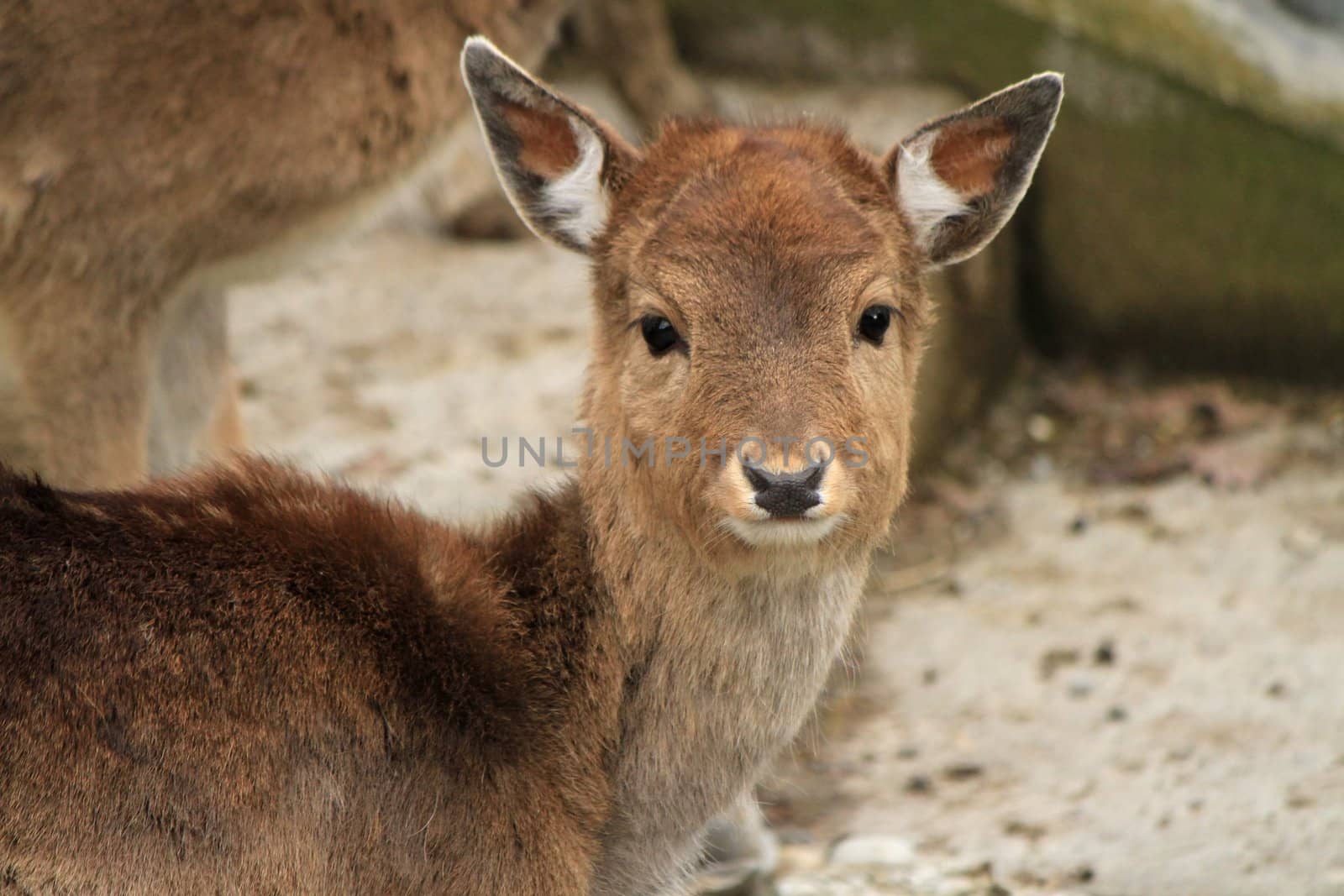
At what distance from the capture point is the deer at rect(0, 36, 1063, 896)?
3.97m

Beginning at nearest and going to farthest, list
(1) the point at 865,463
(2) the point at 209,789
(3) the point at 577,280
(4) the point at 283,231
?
(2) the point at 209,789 → (1) the point at 865,463 → (4) the point at 283,231 → (3) the point at 577,280

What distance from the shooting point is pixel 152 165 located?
6004 mm

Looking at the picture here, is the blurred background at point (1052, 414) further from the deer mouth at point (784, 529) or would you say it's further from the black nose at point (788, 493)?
the black nose at point (788, 493)

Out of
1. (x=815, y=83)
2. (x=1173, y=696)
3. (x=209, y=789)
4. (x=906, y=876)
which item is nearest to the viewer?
(x=209, y=789)

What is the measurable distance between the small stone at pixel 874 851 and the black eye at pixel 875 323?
2183mm

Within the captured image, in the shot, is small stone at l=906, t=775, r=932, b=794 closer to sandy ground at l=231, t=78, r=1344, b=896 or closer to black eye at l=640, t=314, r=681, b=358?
sandy ground at l=231, t=78, r=1344, b=896

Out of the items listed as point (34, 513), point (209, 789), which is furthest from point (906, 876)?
point (34, 513)

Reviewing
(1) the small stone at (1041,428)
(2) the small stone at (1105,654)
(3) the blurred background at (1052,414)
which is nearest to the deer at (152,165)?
(3) the blurred background at (1052,414)

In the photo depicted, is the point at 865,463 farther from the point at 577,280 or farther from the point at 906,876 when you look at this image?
the point at 577,280

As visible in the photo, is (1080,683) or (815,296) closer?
(815,296)

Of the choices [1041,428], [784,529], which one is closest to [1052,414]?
[1041,428]

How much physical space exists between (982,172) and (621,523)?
1.50 m

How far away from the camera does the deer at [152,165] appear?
592 cm

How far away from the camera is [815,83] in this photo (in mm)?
10531
